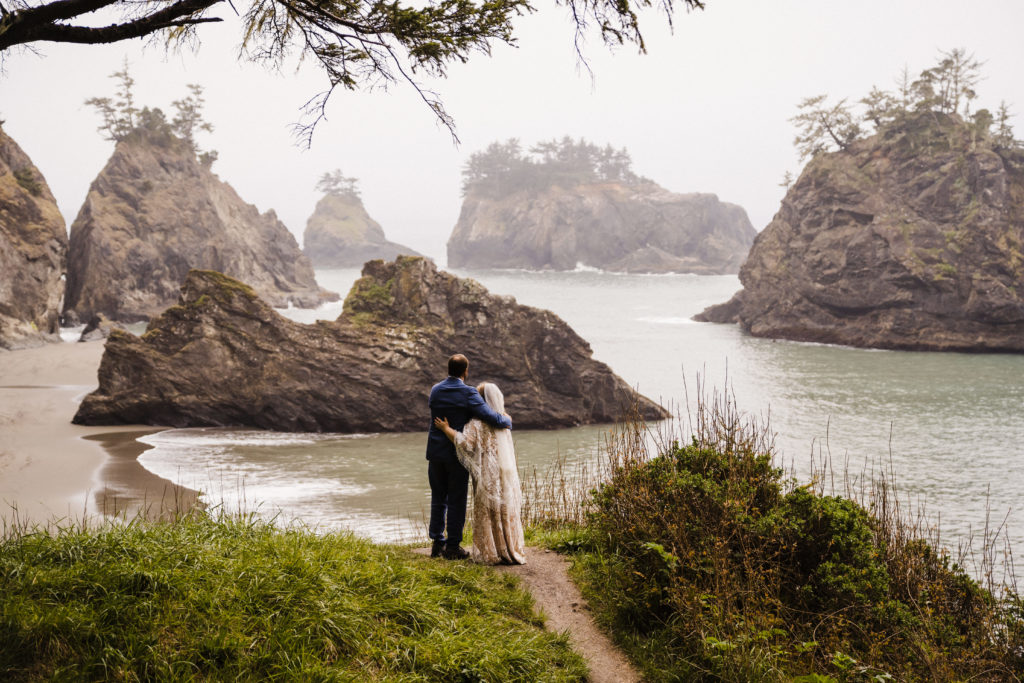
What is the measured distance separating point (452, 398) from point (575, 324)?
5183cm

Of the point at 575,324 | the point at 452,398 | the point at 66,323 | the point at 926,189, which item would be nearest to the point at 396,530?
the point at 452,398

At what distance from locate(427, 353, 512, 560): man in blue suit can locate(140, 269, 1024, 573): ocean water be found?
74.2 inches

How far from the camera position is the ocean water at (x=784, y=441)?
52.5 feet

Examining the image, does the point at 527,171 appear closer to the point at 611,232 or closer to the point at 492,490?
the point at 611,232

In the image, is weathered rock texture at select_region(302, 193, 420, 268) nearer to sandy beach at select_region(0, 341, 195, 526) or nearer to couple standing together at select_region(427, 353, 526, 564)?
sandy beach at select_region(0, 341, 195, 526)

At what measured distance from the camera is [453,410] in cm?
789

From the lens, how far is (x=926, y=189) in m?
51.9

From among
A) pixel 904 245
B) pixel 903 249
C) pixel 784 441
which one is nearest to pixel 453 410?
pixel 784 441

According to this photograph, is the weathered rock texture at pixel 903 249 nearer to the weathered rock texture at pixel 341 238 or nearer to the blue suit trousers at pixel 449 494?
the blue suit trousers at pixel 449 494

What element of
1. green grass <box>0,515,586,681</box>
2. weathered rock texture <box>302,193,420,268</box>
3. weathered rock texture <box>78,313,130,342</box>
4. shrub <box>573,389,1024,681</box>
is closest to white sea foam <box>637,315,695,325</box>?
weathered rock texture <box>78,313,130,342</box>

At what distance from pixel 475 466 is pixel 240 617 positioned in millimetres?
2976

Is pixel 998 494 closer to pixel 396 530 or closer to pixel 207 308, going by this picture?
pixel 396 530

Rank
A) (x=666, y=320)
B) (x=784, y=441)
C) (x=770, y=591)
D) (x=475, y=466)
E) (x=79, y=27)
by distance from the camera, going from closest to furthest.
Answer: (x=79, y=27) < (x=770, y=591) < (x=475, y=466) < (x=784, y=441) < (x=666, y=320)

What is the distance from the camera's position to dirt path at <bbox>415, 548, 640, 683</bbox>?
6.37 m
